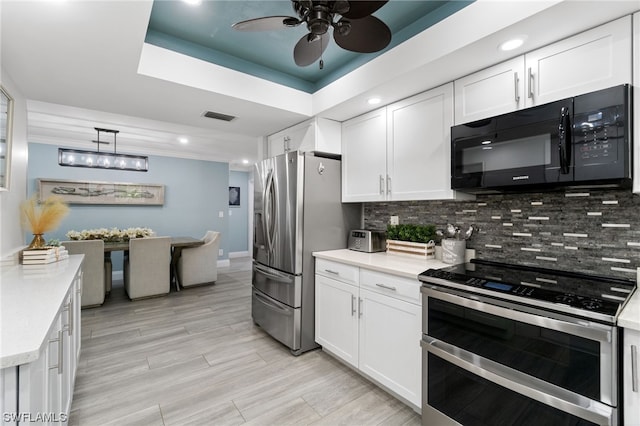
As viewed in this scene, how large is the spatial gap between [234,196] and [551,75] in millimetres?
7145

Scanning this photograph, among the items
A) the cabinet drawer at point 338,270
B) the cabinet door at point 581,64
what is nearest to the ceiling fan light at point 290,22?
the cabinet door at point 581,64

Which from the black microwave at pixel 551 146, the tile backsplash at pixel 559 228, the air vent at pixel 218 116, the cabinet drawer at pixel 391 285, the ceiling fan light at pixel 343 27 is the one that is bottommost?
the cabinet drawer at pixel 391 285

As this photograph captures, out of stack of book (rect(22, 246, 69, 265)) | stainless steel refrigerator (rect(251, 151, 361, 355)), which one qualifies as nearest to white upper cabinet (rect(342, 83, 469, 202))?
stainless steel refrigerator (rect(251, 151, 361, 355))

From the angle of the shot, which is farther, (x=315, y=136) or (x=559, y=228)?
(x=315, y=136)

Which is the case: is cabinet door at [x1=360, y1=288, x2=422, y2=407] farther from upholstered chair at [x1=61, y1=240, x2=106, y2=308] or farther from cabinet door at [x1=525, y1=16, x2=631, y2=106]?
upholstered chair at [x1=61, y1=240, x2=106, y2=308]

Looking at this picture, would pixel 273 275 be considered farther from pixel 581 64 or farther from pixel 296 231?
pixel 581 64

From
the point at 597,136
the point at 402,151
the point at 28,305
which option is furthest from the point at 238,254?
the point at 597,136

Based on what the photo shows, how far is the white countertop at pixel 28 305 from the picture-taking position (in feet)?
2.87

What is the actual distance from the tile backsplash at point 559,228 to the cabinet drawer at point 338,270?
2.75 feet

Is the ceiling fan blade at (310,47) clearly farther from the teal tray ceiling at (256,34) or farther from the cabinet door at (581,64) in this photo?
the cabinet door at (581,64)

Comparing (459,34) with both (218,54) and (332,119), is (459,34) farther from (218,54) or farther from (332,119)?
(218,54)

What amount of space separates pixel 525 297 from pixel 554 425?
0.52 m

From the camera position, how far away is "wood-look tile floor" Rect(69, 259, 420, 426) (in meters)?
1.87

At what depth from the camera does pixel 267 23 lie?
1.37 metres
